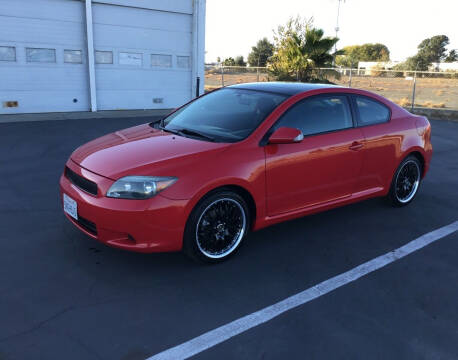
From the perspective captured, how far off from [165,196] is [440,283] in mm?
2490

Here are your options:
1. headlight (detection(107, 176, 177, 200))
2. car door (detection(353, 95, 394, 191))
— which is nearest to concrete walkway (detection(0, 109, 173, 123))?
headlight (detection(107, 176, 177, 200))

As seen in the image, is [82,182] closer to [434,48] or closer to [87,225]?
[87,225]

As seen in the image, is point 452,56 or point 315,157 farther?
point 452,56

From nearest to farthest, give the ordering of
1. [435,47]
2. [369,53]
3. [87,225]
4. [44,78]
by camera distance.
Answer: [87,225]
[44,78]
[435,47]
[369,53]

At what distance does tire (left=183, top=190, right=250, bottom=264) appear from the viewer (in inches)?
144

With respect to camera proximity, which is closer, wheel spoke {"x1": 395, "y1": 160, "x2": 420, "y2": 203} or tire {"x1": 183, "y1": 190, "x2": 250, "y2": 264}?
tire {"x1": 183, "y1": 190, "x2": 250, "y2": 264}

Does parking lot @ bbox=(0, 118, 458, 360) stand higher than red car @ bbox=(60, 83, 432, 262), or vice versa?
red car @ bbox=(60, 83, 432, 262)

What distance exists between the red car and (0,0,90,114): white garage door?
10161 millimetres

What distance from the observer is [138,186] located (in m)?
3.49

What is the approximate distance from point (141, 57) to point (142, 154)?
494 inches

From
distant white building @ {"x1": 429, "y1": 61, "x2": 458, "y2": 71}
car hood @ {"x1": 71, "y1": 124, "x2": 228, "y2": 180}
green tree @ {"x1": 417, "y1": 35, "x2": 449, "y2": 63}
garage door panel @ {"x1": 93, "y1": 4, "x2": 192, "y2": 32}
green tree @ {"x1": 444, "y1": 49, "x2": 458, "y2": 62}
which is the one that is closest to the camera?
car hood @ {"x1": 71, "y1": 124, "x2": 228, "y2": 180}

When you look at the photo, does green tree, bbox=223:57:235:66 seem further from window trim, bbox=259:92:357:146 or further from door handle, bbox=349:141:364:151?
door handle, bbox=349:141:364:151

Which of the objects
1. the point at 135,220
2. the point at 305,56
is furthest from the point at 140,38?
the point at 135,220

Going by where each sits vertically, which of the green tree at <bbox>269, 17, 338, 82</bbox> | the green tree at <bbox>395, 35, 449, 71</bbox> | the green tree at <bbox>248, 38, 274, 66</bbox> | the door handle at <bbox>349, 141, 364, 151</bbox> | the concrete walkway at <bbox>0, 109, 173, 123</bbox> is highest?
the green tree at <bbox>395, 35, 449, 71</bbox>
